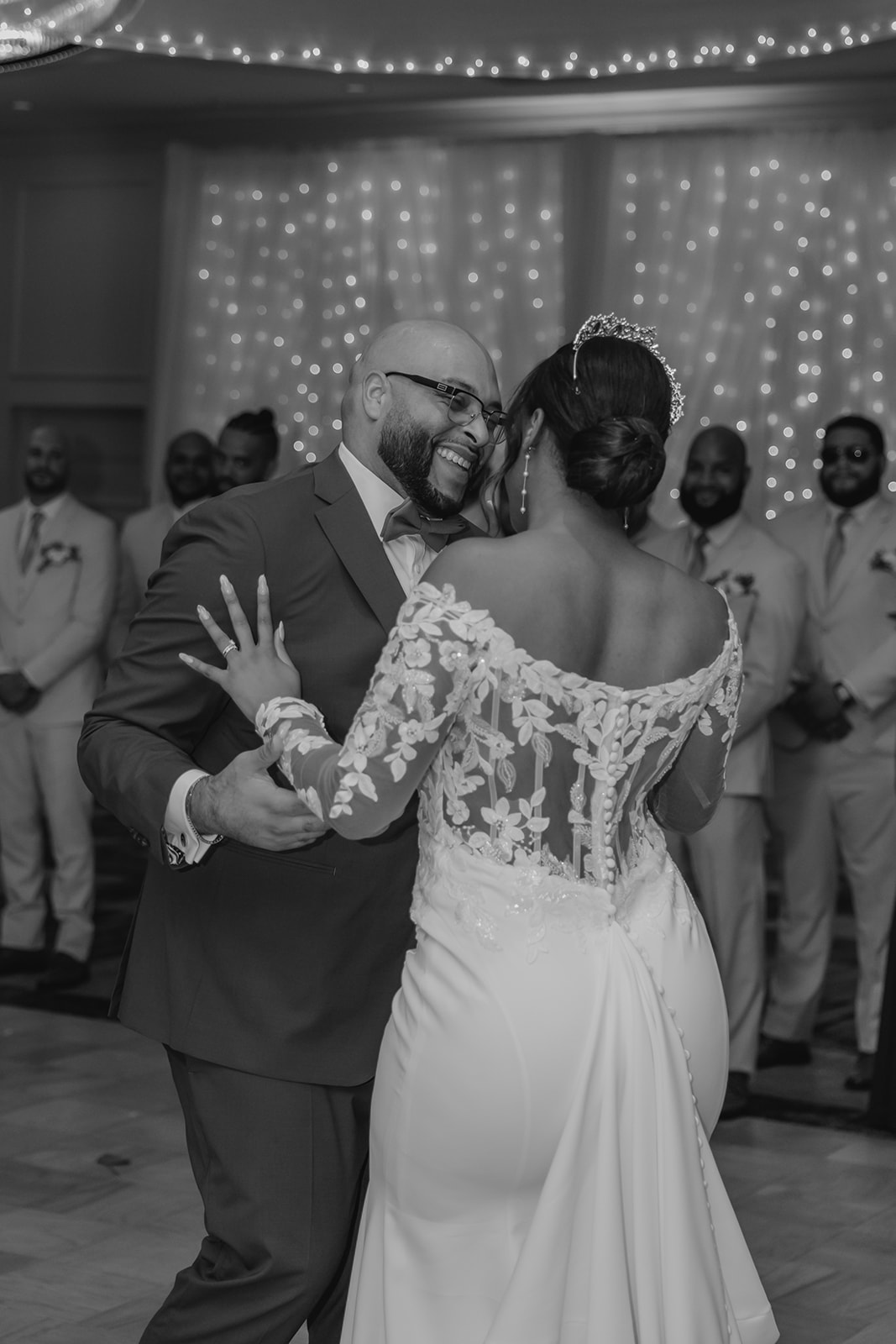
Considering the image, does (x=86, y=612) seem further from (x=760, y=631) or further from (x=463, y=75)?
(x=463, y=75)

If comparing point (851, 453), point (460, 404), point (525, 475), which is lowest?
point (525, 475)

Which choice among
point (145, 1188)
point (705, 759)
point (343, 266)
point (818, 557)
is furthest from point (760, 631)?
point (343, 266)

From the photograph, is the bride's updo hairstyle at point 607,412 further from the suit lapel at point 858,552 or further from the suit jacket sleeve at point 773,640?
the suit lapel at point 858,552

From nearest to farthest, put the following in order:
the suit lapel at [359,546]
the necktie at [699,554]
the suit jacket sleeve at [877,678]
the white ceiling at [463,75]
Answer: the suit lapel at [359,546] < the suit jacket sleeve at [877,678] < the necktie at [699,554] < the white ceiling at [463,75]

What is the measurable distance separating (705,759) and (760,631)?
10.1 ft

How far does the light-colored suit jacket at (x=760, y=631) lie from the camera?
530 centimetres

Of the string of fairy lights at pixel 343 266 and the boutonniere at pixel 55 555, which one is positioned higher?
the string of fairy lights at pixel 343 266

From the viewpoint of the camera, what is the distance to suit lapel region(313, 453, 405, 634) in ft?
8.04

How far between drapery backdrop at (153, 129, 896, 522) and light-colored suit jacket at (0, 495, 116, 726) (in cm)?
255

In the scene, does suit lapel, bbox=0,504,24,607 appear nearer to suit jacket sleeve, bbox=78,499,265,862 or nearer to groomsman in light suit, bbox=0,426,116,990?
groomsman in light suit, bbox=0,426,116,990

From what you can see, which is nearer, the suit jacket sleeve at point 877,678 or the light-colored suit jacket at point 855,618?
the suit jacket sleeve at point 877,678

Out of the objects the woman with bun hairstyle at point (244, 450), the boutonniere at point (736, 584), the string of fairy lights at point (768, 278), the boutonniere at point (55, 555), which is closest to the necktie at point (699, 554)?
the boutonniere at point (736, 584)

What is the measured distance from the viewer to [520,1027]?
2096 mm

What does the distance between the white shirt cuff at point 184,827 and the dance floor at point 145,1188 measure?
4.79 feet
